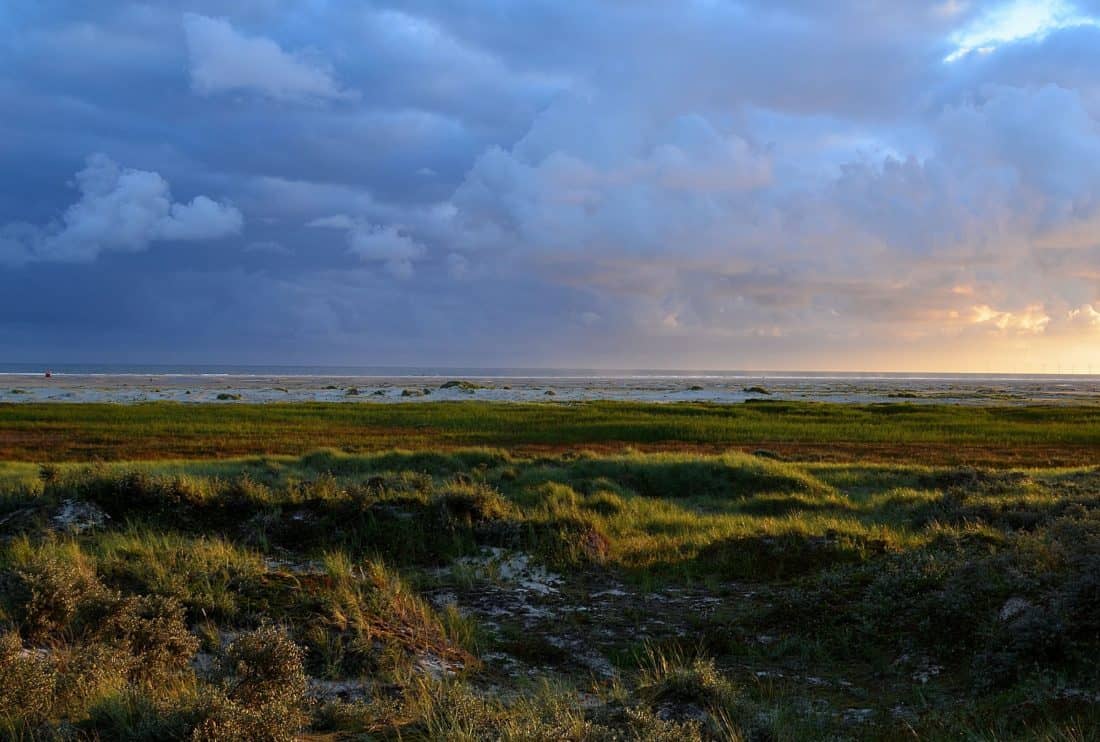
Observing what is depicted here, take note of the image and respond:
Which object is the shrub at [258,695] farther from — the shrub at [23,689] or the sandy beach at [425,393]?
the sandy beach at [425,393]

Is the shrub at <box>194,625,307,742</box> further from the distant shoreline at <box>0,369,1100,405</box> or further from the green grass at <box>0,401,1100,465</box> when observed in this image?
the distant shoreline at <box>0,369,1100,405</box>

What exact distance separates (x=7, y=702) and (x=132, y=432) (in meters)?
35.8

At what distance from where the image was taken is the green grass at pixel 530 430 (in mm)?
31656

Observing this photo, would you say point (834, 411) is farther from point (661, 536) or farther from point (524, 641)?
point (524, 641)

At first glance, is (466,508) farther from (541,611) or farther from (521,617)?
(521,617)

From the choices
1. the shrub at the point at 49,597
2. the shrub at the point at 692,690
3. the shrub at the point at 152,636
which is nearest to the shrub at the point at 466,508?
the shrub at the point at 152,636

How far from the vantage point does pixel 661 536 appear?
13820 millimetres

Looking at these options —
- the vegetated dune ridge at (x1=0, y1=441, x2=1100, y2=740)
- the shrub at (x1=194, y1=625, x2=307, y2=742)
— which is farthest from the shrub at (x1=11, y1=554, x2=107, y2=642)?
the shrub at (x1=194, y1=625, x2=307, y2=742)

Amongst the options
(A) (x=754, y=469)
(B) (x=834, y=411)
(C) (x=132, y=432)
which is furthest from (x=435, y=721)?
(B) (x=834, y=411)

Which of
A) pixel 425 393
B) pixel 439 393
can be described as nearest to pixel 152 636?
pixel 425 393

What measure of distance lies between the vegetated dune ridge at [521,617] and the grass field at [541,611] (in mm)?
35

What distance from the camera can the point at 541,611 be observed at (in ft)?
31.4

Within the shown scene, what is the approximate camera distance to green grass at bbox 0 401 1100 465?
104 ft

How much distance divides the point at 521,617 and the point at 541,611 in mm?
349
